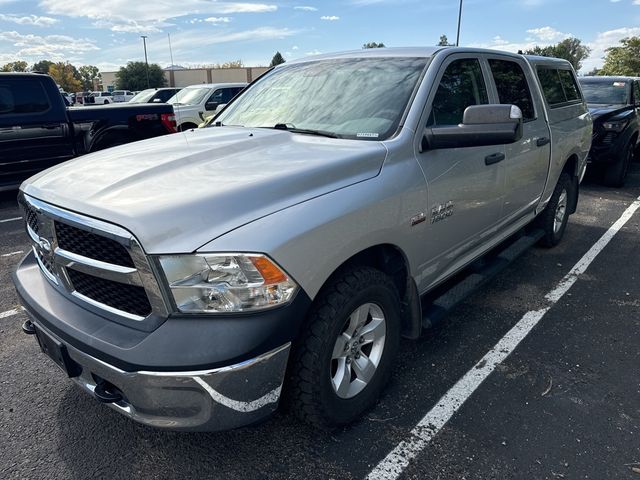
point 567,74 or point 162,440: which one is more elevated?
point 567,74

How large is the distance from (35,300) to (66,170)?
2.25 feet

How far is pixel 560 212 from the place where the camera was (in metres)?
5.28

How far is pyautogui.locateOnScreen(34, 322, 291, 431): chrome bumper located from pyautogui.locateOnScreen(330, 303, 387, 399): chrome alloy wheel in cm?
42

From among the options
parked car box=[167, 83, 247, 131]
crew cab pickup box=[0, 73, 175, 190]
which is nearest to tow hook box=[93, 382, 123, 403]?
crew cab pickup box=[0, 73, 175, 190]

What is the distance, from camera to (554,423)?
255cm

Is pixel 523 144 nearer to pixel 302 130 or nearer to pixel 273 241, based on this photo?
pixel 302 130

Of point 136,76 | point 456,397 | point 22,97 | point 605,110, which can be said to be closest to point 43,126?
point 22,97

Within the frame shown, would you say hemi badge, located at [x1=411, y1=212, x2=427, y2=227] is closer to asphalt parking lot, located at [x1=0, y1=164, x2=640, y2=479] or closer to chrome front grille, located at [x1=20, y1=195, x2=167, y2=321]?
asphalt parking lot, located at [x1=0, y1=164, x2=640, y2=479]

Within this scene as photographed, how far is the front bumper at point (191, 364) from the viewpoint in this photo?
180 cm

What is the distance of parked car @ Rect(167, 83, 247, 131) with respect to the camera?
12156 mm

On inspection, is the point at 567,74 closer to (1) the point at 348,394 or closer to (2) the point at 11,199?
(1) the point at 348,394

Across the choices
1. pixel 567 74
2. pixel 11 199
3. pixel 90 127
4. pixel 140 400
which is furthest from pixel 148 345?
pixel 11 199

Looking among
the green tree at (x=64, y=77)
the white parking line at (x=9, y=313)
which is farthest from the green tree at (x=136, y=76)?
the white parking line at (x=9, y=313)

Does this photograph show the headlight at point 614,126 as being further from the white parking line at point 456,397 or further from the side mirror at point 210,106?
the side mirror at point 210,106
